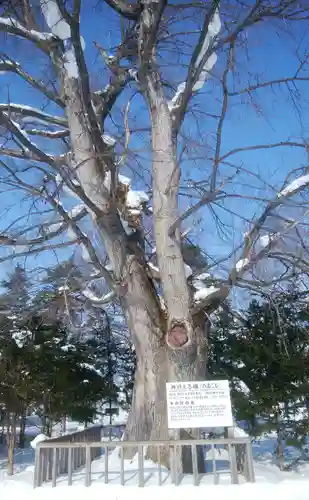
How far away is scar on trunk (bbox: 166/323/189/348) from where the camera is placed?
7004mm

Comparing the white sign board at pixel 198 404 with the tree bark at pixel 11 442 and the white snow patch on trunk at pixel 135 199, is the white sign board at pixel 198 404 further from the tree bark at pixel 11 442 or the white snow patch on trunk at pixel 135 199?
the tree bark at pixel 11 442

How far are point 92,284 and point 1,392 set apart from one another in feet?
15.5

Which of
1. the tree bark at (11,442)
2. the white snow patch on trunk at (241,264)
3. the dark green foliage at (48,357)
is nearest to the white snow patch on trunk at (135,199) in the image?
the dark green foliage at (48,357)

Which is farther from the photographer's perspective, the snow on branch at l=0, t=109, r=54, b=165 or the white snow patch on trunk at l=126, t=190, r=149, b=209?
the white snow patch on trunk at l=126, t=190, r=149, b=209

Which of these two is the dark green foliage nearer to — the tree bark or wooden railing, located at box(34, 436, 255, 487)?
the tree bark

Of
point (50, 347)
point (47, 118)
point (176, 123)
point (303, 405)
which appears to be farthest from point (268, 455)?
point (47, 118)

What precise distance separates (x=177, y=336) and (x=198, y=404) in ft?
4.34

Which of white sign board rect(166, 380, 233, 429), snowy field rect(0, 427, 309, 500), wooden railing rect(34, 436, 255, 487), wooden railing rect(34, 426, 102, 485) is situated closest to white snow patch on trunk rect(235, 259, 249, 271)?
white sign board rect(166, 380, 233, 429)

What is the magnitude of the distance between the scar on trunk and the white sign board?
1.11 meters

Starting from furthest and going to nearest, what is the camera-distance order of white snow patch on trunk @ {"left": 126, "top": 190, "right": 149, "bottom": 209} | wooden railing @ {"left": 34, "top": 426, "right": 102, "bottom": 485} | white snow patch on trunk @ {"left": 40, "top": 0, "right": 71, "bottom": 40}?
white snow patch on trunk @ {"left": 126, "top": 190, "right": 149, "bottom": 209} → white snow patch on trunk @ {"left": 40, "top": 0, "right": 71, "bottom": 40} → wooden railing @ {"left": 34, "top": 426, "right": 102, "bottom": 485}

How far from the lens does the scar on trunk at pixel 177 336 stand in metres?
7.00

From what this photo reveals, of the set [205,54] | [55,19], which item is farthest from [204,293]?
[55,19]

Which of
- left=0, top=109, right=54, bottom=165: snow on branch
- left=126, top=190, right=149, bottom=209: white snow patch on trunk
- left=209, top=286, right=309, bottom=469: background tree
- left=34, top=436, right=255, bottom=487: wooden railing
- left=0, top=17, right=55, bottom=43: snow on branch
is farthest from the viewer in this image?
left=209, top=286, right=309, bottom=469: background tree

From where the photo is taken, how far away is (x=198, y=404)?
5902 millimetres
